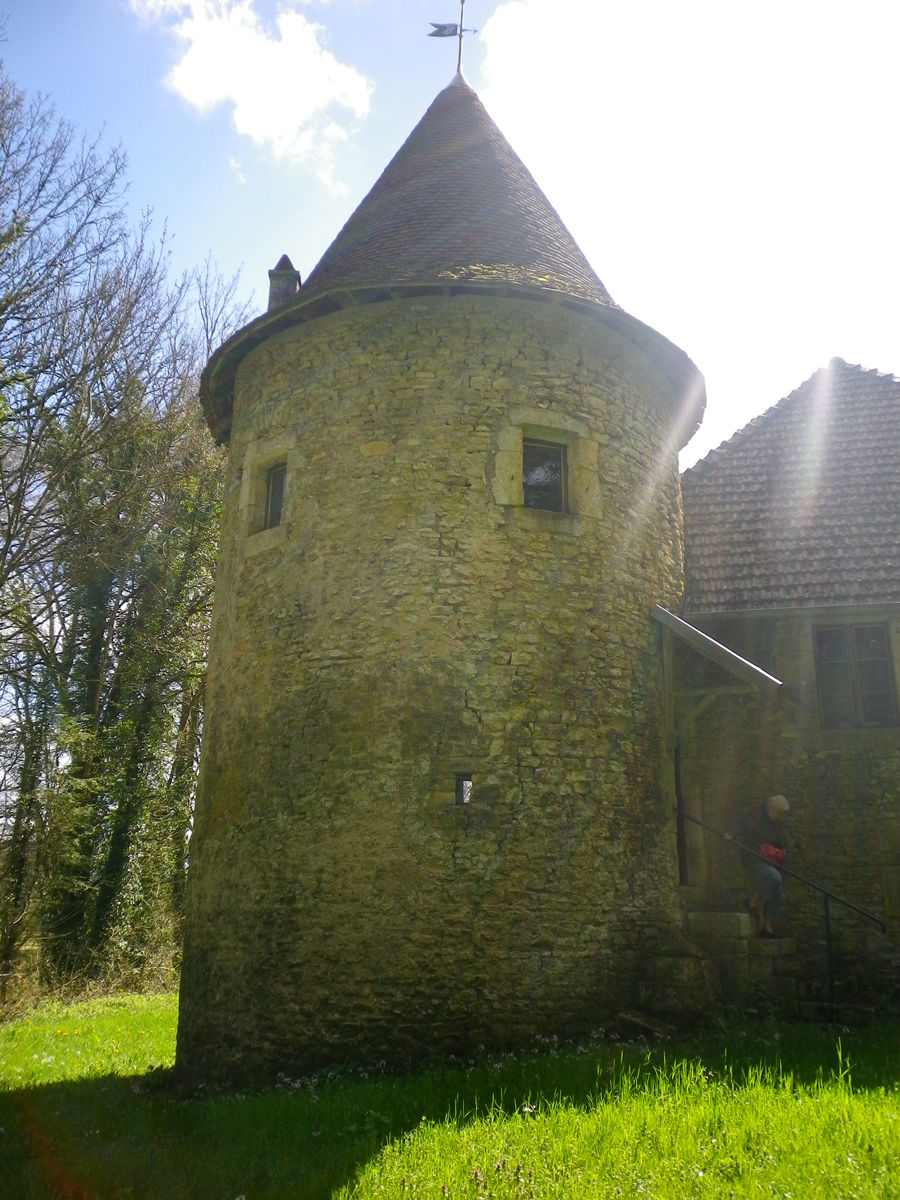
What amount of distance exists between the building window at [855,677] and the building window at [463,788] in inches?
167

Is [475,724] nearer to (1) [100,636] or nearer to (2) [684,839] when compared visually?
(2) [684,839]

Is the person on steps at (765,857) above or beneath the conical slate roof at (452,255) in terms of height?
beneath

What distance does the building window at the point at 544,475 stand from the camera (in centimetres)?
941

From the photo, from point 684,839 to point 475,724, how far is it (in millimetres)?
2715

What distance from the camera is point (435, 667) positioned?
333 inches

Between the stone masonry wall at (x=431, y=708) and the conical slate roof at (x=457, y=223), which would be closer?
the stone masonry wall at (x=431, y=708)

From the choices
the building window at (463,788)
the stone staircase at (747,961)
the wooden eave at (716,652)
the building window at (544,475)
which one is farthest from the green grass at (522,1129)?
the building window at (544,475)

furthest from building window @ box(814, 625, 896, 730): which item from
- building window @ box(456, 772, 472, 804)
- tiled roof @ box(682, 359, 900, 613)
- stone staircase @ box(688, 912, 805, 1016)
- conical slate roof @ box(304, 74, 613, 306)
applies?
conical slate roof @ box(304, 74, 613, 306)

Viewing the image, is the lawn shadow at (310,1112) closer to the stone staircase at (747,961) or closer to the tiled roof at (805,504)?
the stone staircase at (747,961)

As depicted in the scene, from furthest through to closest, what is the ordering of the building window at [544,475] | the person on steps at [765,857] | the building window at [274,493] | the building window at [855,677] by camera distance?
the building window at [855,677], the building window at [274,493], the building window at [544,475], the person on steps at [765,857]

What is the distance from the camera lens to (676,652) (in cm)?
987

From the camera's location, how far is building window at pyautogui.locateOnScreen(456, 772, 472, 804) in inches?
323

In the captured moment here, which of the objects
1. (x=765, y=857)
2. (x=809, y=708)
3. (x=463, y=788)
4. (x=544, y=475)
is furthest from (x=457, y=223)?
(x=765, y=857)

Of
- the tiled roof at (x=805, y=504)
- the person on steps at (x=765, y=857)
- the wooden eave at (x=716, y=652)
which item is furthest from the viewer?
the tiled roof at (x=805, y=504)
